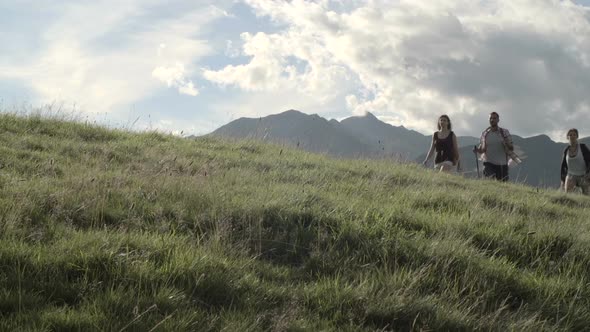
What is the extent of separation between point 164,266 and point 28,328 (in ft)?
3.47

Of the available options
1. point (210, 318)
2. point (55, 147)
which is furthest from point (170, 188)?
point (55, 147)

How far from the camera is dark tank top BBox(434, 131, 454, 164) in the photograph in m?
12.4

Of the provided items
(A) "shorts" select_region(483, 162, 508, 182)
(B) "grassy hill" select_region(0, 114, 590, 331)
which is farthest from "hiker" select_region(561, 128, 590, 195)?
(B) "grassy hill" select_region(0, 114, 590, 331)

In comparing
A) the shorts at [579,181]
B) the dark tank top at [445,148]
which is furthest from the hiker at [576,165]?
the dark tank top at [445,148]

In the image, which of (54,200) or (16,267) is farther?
(54,200)

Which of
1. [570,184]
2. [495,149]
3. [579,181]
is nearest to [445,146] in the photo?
[495,149]

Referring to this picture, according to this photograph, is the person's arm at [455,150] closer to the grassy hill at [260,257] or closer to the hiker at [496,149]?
the hiker at [496,149]

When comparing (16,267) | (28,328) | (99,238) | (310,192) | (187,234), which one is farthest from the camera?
(310,192)

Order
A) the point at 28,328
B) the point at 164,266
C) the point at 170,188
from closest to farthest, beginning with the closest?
the point at 28,328 → the point at 164,266 → the point at 170,188

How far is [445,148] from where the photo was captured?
12.5m

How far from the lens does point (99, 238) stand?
13.3 feet

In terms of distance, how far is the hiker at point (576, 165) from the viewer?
12609 mm

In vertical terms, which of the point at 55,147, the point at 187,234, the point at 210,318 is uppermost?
the point at 55,147

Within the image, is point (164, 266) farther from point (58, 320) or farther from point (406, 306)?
point (406, 306)
